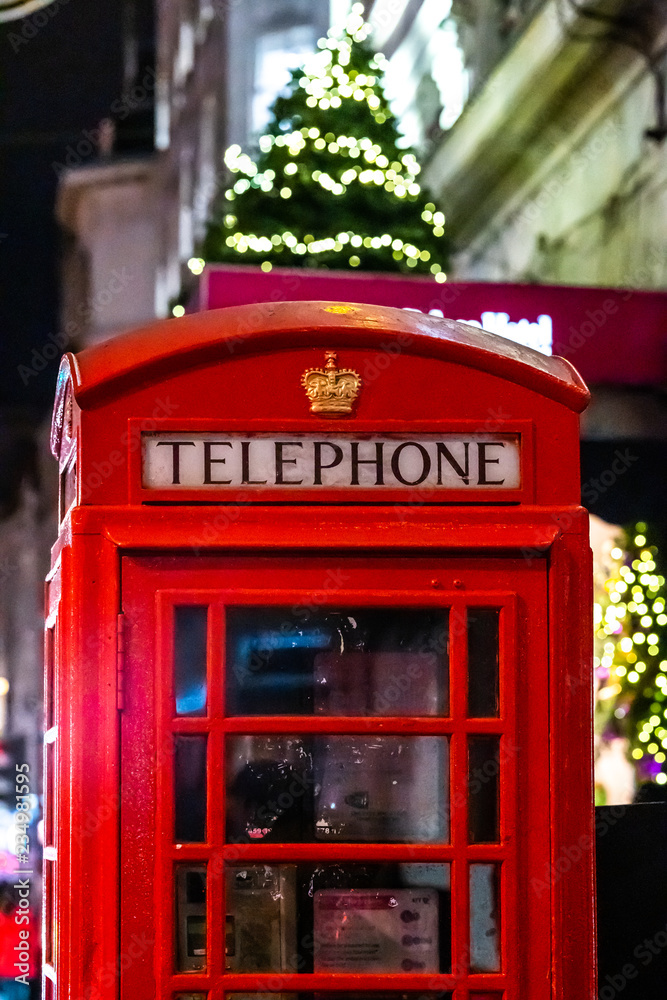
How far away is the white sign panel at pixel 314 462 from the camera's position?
3432 millimetres

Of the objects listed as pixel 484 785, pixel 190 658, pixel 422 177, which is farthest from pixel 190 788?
pixel 422 177

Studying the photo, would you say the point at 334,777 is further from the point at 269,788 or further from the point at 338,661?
the point at 338,661

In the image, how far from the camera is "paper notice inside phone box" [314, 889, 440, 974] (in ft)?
11.3

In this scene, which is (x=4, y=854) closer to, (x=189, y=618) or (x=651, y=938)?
(x=651, y=938)

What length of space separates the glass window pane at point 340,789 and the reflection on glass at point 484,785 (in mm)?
67

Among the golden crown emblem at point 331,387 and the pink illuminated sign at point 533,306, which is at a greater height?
the pink illuminated sign at point 533,306

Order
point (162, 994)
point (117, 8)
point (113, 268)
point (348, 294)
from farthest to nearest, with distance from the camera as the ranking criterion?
point (113, 268)
point (117, 8)
point (348, 294)
point (162, 994)

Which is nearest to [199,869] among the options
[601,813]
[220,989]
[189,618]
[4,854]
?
[220,989]

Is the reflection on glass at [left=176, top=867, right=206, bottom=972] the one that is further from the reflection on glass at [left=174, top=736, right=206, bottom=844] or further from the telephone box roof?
the telephone box roof

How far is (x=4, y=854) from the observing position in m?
9.38

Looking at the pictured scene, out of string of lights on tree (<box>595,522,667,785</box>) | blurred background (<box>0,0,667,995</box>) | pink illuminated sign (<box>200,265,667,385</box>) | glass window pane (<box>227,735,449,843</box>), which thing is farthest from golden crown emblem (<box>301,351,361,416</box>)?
string of lights on tree (<box>595,522,667,785</box>)

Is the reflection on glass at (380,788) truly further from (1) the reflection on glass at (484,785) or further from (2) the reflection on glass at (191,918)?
(2) the reflection on glass at (191,918)

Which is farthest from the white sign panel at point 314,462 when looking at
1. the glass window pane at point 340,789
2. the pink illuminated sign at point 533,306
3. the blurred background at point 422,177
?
the pink illuminated sign at point 533,306

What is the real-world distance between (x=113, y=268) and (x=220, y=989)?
2164 centimetres
